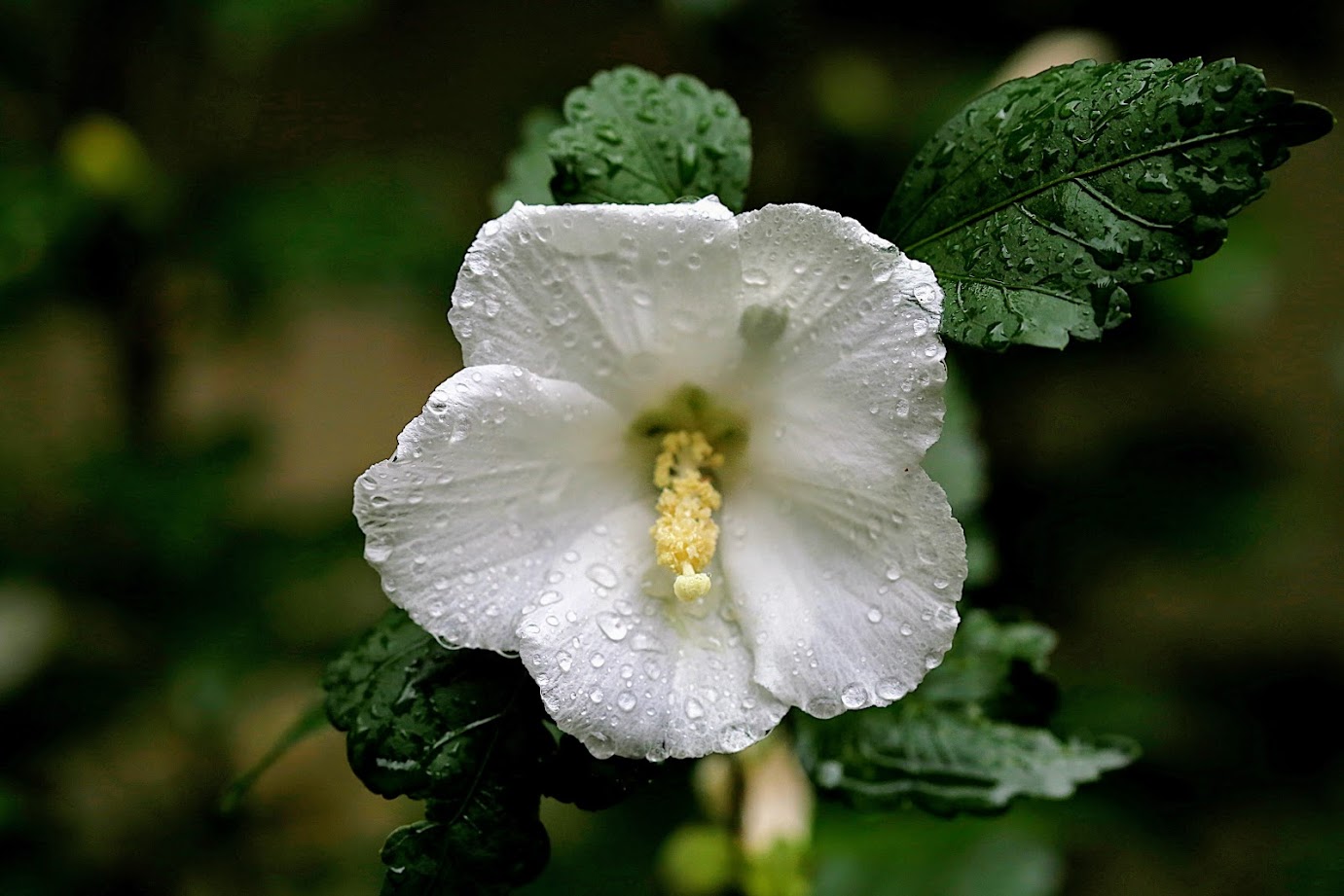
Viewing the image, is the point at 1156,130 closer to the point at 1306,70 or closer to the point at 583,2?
the point at 1306,70

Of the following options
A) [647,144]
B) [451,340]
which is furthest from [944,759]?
[451,340]

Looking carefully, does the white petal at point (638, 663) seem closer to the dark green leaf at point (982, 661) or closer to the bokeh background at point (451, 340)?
the dark green leaf at point (982, 661)

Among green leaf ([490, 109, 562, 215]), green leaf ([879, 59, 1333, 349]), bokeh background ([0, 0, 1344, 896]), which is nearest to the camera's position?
green leaf ([879, 59, 1333, 349])

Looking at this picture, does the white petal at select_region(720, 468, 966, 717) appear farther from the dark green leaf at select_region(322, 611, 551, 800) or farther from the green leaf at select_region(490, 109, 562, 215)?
the green leaf at select_region(490, 109, 562, 215)

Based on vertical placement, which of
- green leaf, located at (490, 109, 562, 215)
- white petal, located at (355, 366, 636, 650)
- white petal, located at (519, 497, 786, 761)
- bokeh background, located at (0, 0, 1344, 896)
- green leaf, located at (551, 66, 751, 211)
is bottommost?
bokeh background, located at (0, 0, 1344, 896)

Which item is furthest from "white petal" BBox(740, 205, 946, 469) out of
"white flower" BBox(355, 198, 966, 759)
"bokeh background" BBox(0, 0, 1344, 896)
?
"bokeh background" BBox(0, 0, 1344, 896)

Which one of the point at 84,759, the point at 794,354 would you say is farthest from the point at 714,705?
the point at 84,759
